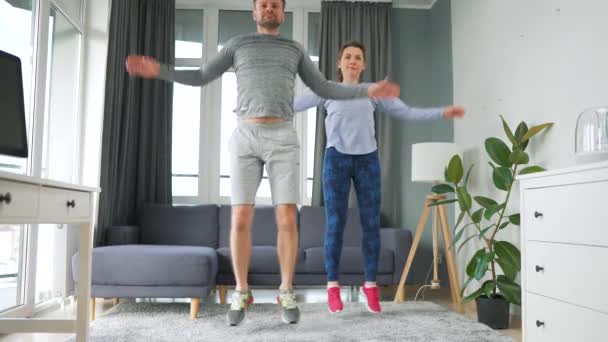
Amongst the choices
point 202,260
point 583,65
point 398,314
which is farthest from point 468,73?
point 202,260

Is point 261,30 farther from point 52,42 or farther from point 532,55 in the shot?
point 52,42

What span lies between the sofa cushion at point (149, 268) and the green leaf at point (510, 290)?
1644 mm

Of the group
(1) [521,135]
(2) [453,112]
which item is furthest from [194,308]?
(1) [521,135]

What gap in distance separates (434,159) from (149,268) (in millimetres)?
2027

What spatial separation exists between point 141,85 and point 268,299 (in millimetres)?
2315

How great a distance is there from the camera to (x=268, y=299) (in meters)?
3.74

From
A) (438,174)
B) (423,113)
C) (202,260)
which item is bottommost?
(202,260)

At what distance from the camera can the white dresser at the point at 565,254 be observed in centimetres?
163

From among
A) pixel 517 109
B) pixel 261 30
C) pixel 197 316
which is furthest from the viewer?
pixel 517 109

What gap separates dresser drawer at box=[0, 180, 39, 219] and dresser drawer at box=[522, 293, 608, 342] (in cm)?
174

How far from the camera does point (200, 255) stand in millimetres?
3031

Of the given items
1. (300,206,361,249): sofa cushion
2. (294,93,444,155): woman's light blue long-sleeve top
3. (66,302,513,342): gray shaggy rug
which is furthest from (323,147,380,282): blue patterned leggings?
(300,206,361,249): sofa cushion

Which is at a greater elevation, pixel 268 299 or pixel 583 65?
pixel 583 65

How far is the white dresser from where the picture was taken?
5.36 feet
